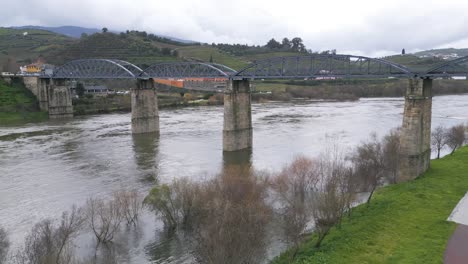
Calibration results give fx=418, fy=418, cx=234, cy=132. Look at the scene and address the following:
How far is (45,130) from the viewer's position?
178ft

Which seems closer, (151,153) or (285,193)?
(285,193)

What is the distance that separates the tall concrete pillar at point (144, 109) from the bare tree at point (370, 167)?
95.5ft

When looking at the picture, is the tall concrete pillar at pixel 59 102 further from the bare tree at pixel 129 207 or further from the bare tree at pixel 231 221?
the bare tree at pixel 231 221

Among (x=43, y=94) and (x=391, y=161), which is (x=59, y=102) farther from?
A: (x=391, y=161)

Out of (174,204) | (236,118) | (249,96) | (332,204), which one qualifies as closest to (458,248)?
(332,204)

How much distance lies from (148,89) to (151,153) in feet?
57.1

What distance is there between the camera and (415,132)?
28.2 meters

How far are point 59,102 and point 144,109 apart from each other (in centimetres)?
2260

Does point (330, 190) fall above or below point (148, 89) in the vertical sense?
below

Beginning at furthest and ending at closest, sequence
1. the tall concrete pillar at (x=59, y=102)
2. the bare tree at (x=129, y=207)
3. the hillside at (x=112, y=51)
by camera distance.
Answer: the hillside at (x=112, y=51), the tall concrete pillar at (x=59, y=102), the bare tree at (x=129, y=207)

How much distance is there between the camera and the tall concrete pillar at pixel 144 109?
51.3 metres

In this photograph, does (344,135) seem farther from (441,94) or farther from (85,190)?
(441,94)

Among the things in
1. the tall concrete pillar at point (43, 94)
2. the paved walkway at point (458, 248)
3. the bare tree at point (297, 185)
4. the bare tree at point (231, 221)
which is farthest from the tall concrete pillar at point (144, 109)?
the paved walkway at point (458, 248)

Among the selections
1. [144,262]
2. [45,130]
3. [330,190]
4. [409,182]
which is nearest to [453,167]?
[409,182]
